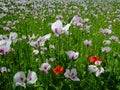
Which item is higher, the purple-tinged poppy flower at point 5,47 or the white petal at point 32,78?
the purple-tinged poppy flower at point 5,47

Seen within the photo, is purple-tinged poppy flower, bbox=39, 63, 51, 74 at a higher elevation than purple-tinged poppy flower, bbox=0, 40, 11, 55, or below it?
below

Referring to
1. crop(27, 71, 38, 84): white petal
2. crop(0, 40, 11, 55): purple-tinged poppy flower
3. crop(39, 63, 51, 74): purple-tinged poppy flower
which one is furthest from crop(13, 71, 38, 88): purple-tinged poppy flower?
crop(39, 63, 51, 74): purple-tinged poppy flower

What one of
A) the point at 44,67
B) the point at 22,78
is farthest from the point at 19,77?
the point at 44,67

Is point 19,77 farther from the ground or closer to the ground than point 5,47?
closer to the ground

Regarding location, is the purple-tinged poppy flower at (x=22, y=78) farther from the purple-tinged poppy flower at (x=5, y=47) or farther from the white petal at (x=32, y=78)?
the purple-tinged poppy flower at (x=5, y=47)

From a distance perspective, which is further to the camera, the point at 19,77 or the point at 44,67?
the point at 44,67

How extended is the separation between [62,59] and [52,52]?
455mm

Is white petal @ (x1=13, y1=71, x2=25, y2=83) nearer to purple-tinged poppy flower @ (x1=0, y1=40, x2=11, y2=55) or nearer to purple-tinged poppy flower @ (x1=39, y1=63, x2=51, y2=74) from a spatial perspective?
purple-tinged poppy flower @ (x1=0, y1=40, x2=11, y2=55)

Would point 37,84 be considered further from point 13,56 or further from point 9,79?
point 13,56

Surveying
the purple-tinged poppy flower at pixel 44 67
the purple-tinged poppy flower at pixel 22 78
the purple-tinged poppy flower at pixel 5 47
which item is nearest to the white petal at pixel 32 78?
the purple-tinged poppy flower at pixel 22 78

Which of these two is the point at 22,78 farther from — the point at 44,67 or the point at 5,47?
the point at 44,67

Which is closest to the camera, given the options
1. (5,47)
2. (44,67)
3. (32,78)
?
(32,78)

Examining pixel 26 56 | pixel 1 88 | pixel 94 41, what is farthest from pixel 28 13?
pixel 1 88

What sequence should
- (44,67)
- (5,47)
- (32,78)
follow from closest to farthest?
1. (32,78)
2. (5,47)
3. (44,67)
